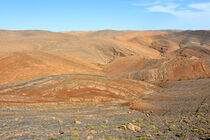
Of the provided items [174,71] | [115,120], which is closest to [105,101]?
[115,120]

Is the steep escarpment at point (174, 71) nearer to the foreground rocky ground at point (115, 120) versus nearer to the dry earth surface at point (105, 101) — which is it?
the dry earth surface at point (105, 101)

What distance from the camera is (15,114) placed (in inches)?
559

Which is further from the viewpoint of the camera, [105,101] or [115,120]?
[105,101]

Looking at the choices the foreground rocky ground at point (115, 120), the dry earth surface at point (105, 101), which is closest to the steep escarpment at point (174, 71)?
the dry earth surface at point (105, 101)

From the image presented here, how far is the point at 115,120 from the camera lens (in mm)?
13250

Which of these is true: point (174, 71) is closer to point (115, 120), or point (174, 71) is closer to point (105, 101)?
point (105, 101)

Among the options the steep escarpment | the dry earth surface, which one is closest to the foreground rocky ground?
the dry earth surface

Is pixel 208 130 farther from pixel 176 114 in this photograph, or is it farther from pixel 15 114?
pixel 15 114

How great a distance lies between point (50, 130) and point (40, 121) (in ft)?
6.88

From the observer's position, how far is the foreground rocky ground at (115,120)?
973cm

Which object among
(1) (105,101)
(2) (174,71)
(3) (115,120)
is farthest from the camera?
(2) (174,71)

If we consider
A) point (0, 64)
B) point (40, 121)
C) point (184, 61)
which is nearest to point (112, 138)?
point (40, 121)

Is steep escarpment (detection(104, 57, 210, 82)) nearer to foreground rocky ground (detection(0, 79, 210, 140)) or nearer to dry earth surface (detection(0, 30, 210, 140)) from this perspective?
dry earth surface (detection(0, 30, 210, 140))

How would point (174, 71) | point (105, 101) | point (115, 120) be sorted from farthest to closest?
point (174, 71), point (105, 101), point (115, 120)
